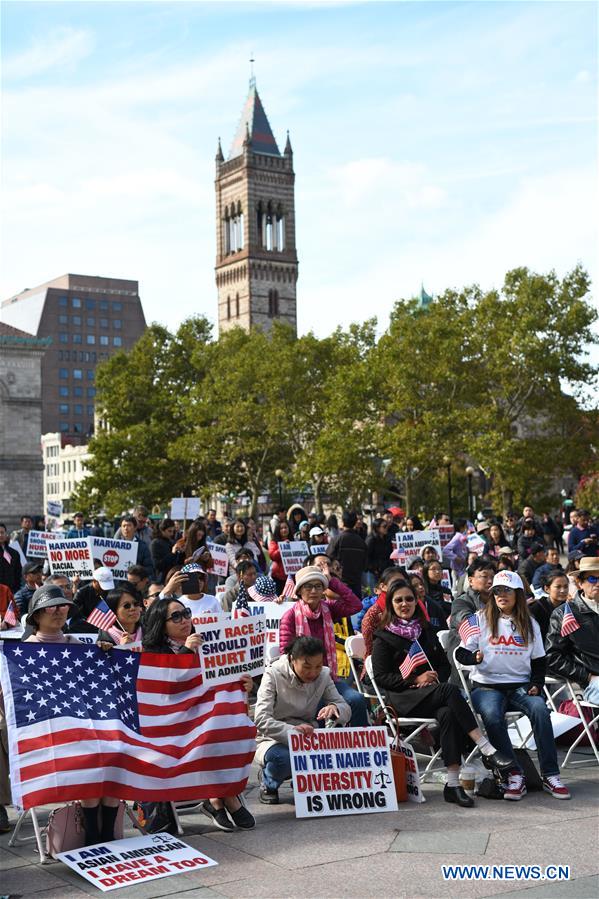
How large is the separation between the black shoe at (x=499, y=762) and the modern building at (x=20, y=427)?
6133cm

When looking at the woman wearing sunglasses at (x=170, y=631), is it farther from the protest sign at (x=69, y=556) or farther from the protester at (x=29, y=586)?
the protest sign at (x=69, y=556)

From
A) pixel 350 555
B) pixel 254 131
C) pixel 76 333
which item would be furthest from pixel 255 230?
pixel 350 555

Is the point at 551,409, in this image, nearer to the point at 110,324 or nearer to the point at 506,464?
the point at 506,464

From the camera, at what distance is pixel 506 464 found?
48.4 meters

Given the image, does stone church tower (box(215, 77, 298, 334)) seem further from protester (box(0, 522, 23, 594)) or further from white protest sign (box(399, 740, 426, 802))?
white protest sign (box(399, 740, 426, 802))

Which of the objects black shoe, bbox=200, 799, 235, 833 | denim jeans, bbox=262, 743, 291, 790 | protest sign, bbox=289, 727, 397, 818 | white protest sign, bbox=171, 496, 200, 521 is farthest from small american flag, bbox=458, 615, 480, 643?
white protest sign, bbox=171, 496, 200, 521

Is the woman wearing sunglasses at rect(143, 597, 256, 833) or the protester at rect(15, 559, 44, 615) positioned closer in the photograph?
the woman wearing sunglasses at rect(143, 597, 256, 833)

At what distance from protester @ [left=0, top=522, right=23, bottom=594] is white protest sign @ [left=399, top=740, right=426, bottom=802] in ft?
30.2

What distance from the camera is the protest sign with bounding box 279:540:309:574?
1753cm

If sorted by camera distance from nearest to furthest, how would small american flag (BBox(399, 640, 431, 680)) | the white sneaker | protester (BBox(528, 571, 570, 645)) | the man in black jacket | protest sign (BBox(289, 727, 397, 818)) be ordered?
protest sign (BBox(289, 727, 397, 818)) < the white sneaker < small american flag (BBox(399, 640, 431, 680)) < protester (BBox(528, 571, 570, 645)) < the man in black jacket

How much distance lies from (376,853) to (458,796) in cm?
137

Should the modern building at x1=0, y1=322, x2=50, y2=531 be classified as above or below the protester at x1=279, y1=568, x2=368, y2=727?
above

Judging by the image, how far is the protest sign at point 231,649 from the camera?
27.9ft

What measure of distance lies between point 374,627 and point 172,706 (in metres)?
2.17
